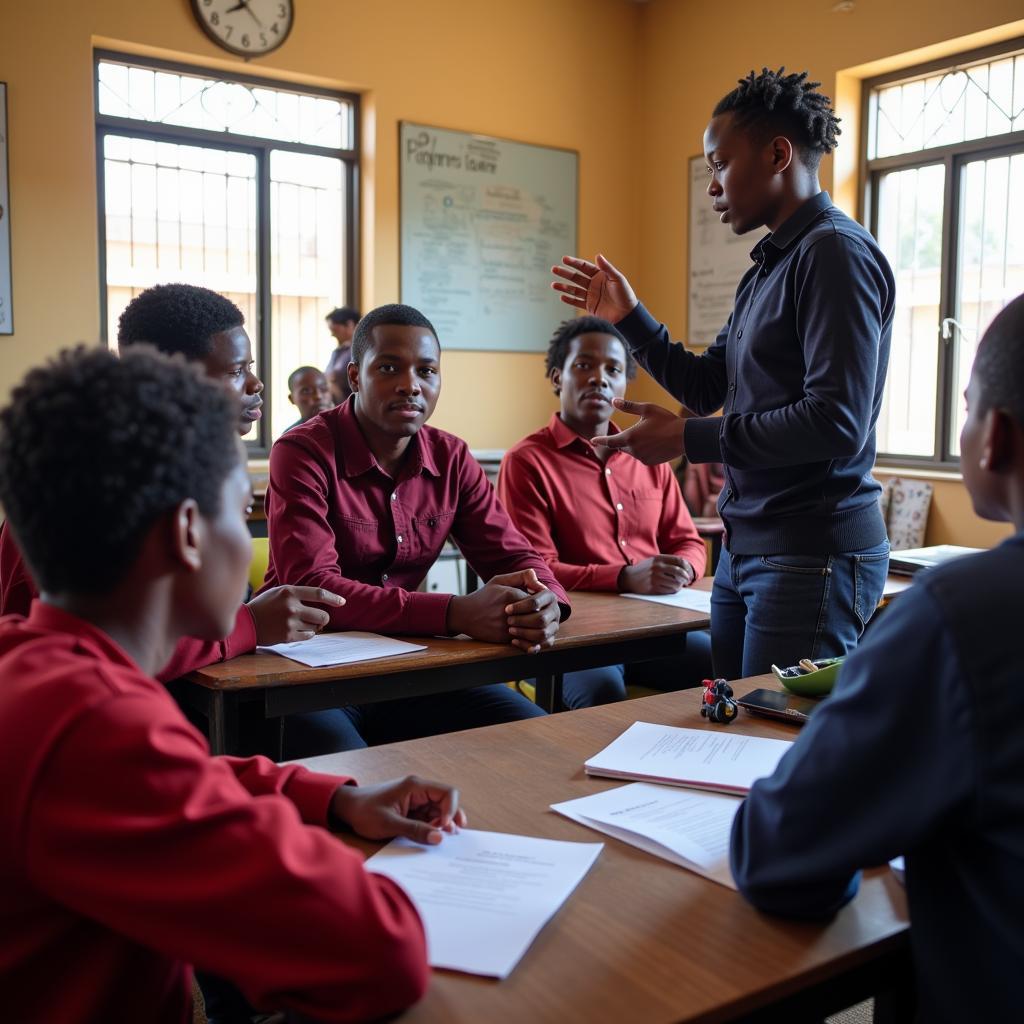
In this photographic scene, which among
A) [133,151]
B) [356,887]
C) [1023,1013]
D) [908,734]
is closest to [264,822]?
[356,887]

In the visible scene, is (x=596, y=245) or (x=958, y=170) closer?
(x=958, y=170)

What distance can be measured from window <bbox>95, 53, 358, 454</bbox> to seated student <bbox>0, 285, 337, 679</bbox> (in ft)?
10.2

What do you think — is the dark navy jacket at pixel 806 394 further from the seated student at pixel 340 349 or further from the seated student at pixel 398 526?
the seated student at pixel 340 349

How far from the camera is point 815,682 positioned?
1.56 meters

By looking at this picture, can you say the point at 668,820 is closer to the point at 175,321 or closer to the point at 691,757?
the point at 691,757

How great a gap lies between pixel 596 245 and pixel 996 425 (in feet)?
19.0

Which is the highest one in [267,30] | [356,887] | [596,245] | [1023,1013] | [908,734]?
[267,30]

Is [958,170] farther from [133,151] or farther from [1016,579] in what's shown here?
[1016,579]

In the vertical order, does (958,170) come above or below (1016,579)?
above

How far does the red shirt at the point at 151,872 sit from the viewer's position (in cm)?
74

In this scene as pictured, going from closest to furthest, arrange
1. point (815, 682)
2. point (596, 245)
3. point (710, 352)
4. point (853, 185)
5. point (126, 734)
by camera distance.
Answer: point (126, 734) < point (815, 682) < point (710, 352) < point (853, 185) < point (596, 245)

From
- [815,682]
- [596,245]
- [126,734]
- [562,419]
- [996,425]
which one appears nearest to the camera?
[126,734]

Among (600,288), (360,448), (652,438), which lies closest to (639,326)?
(600,288)

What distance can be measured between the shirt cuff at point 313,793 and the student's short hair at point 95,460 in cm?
39
